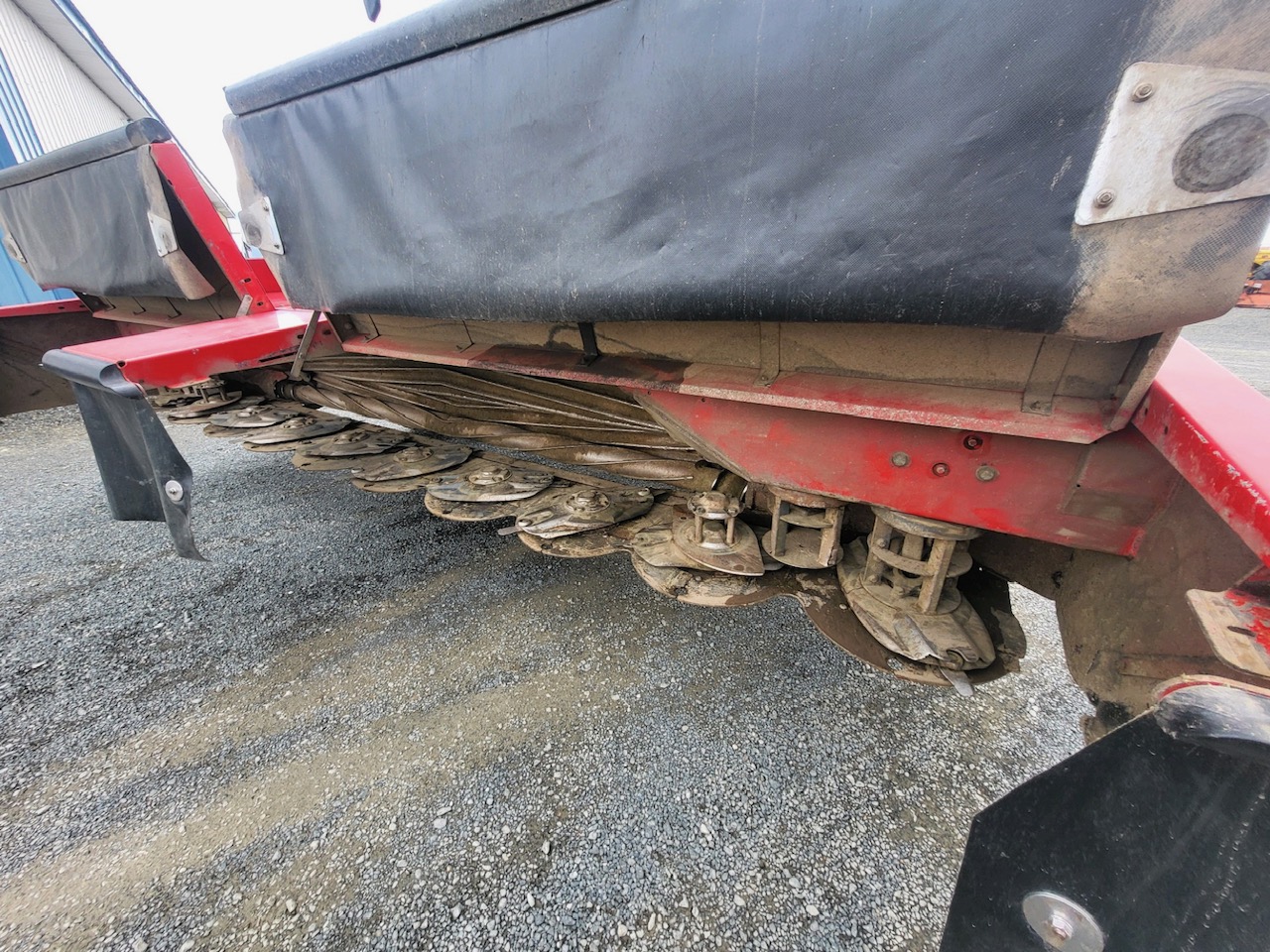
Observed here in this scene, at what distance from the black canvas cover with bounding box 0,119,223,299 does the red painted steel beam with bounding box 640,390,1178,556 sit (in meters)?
2.55

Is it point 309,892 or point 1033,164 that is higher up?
point 1033,164

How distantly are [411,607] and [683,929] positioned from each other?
1.45 metres

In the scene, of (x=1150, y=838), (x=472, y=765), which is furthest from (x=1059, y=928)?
(x=472, y=765)

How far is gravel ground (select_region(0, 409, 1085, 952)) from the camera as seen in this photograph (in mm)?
1127

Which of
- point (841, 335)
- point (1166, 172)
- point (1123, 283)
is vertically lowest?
point (841, 335)

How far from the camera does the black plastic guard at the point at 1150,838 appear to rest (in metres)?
0.50

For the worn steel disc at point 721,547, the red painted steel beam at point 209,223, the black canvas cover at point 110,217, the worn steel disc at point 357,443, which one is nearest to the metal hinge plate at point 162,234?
the black canvas cover at point 110,217

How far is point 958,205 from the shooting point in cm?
70

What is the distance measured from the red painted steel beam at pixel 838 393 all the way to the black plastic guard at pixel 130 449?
0.81 m

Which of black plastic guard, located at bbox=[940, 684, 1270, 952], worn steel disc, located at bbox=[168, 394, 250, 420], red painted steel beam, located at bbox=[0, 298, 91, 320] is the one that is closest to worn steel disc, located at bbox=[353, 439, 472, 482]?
worn steel disc, located at bbox=[168, 394, 250, 420]

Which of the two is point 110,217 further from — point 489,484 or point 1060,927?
point 1060,927

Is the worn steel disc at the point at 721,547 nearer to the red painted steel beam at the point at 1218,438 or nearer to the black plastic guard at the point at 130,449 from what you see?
the red painted steel beam at the point at 1218,438

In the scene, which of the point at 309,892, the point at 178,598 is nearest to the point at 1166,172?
the point at 309,892

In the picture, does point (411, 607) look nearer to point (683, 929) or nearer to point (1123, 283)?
point (683, 929)
